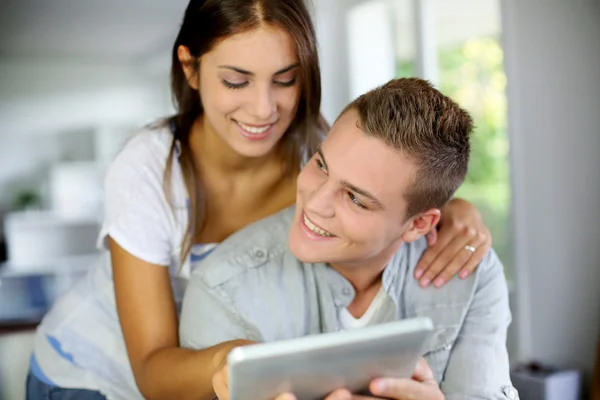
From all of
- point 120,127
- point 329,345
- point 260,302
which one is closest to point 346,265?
point 260,302

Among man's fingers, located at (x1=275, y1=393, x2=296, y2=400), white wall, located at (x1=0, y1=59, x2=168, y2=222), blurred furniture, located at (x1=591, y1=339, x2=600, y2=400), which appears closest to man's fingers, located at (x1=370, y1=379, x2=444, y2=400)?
man's fingers, located at (x1=275, y1=393, x2=296, y2=400)

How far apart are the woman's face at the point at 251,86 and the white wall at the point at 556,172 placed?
198 cm

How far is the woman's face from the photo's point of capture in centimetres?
133

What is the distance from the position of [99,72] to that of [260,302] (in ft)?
13.2

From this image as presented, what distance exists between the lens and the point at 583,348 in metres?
3.08

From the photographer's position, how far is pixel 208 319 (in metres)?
1.27

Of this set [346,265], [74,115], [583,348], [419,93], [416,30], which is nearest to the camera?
[419,93]

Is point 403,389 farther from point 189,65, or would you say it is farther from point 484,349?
point 189,65

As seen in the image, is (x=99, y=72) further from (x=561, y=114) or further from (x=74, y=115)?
(x=561, y=114)

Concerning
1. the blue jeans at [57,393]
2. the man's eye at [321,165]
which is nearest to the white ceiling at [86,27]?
the blue jeans at [57,393]

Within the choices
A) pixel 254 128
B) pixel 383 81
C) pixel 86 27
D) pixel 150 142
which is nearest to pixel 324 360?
pixel 254 128

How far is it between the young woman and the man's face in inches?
7.2

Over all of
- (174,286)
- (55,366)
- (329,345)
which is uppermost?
(329,345)

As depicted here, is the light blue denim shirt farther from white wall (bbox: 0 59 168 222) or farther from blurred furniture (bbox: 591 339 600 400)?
white wall (bbox: 0 59 168 222)
